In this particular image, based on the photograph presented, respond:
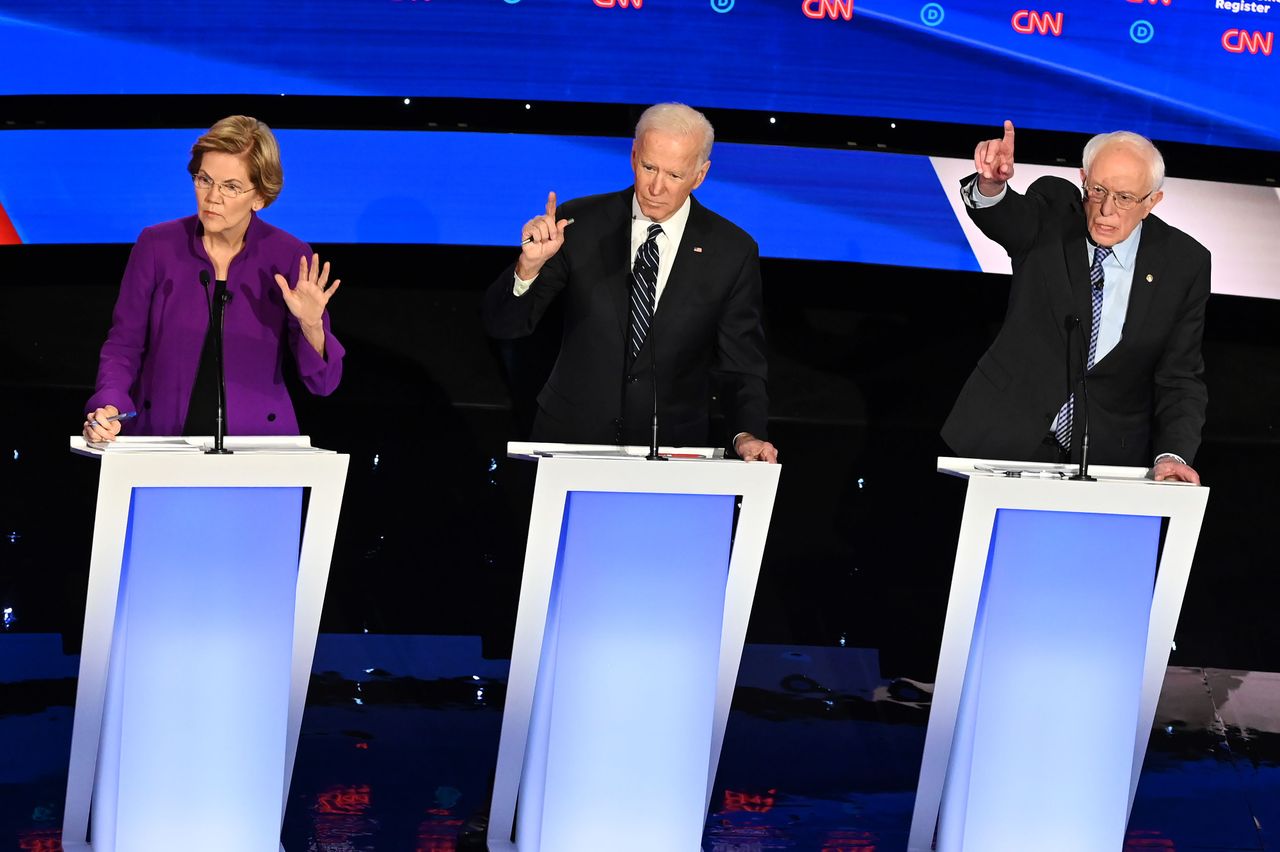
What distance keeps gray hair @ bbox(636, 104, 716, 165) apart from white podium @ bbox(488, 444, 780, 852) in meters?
0.74

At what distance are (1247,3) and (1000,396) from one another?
9.44 feet

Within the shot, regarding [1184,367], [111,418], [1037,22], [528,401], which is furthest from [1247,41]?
[111,418]

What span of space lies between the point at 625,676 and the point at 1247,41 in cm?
391

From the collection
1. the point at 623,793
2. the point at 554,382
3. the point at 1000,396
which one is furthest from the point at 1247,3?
the point at 623,793

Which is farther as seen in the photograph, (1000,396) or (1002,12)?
(1002,12)

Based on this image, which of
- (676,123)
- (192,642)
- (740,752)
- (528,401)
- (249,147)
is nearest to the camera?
(192,642)

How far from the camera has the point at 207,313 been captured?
2.96 meters

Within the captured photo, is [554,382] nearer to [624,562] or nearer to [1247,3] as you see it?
[624,562]

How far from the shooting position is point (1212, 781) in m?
3.40

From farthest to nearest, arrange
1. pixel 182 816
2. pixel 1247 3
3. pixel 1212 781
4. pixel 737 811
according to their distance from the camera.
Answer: pixel 1247 3, pixel 1212 781, pixel 737 811, pixel 182 816

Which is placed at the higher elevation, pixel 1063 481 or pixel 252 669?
pixel 1063 481

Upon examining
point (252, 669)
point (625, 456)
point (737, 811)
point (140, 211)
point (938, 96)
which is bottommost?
point (737, 811)

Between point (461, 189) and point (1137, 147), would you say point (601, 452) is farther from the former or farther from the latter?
point (461, 189)

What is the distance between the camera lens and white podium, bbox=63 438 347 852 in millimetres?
2457
